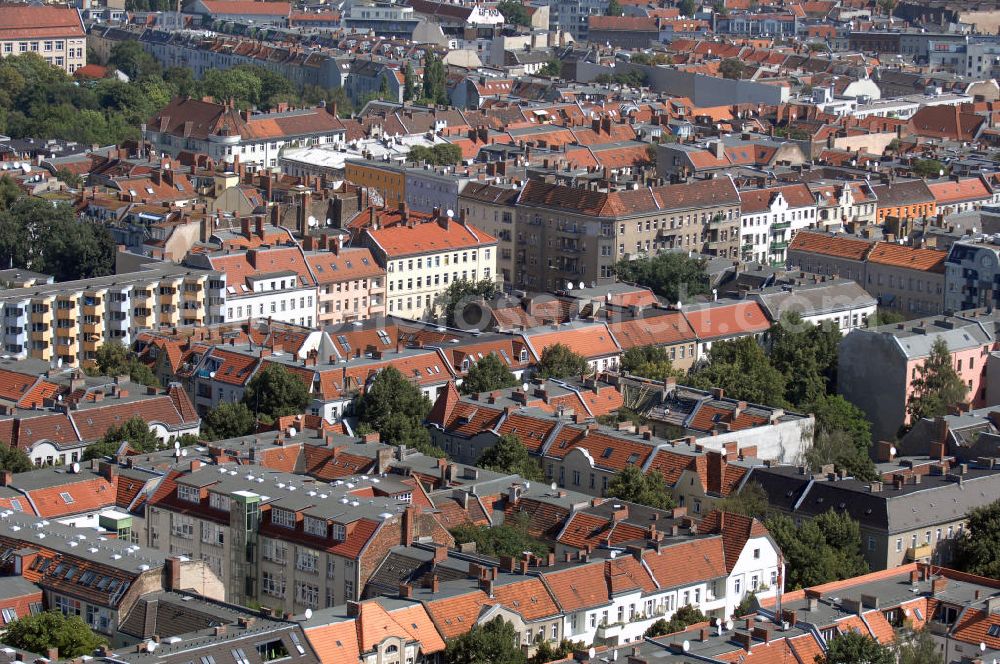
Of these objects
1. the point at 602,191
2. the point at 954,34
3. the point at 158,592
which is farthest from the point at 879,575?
the point at 954,34

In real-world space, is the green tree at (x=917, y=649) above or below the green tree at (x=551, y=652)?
above

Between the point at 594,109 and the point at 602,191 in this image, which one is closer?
the point at 602,191

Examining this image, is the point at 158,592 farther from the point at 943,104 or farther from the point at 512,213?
the point at 943,104

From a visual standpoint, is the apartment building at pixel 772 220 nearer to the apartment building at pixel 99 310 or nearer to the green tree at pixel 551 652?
the apartment building at pixel 99 310

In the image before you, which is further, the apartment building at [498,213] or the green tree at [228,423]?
the apartment building at [498,213]

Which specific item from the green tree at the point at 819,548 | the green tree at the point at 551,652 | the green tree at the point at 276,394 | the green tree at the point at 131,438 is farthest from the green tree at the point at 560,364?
the green tree at the point at 551,652
